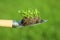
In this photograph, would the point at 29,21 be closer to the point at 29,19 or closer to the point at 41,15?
the point at 29,19

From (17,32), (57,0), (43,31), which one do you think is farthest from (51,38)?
(57,0)

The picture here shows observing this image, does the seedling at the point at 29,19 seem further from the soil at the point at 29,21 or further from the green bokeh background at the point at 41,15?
the green bokeh background at the point at 41,15

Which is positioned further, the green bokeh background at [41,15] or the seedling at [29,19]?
the green bokeh background at [41,15]

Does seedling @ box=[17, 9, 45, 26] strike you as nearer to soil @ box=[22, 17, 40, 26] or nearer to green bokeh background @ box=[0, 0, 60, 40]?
soil @ box=[22, 17, 40, 26]

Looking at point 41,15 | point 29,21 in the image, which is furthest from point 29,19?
point 41,15

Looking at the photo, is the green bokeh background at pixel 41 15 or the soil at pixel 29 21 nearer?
the soil at pixel 29 21

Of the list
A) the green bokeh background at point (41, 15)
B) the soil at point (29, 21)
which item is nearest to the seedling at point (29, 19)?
the soil at point (29, 21)

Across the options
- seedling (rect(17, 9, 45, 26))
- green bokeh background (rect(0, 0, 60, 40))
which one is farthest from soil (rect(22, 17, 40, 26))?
green bokeh background (rect(0, 0, 60, 40))

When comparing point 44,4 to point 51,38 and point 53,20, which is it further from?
point 51,38
